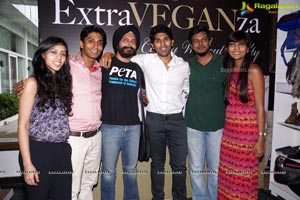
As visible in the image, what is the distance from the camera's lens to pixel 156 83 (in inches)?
107

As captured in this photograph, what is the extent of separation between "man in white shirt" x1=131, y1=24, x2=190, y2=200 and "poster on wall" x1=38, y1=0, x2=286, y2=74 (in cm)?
49

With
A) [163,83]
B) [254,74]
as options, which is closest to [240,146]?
[254,74]

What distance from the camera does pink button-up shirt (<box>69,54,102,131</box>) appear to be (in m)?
2.26

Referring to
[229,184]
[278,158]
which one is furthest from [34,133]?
[278,158]

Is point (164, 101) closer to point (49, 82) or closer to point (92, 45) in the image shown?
point (92, 45)

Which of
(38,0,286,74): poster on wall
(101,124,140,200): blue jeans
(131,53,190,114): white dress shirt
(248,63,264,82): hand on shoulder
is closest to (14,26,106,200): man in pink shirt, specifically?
(101,124,140,200): blue jeans

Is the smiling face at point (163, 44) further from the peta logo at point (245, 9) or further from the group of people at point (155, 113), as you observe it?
the peta logo at point (245, 9)

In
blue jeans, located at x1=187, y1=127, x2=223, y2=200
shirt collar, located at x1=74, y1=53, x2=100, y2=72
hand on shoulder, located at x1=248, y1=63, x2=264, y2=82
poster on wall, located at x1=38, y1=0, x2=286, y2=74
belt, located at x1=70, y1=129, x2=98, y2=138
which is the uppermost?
poster on wall, located at x1=38, y1=0, x2=286, y2=74

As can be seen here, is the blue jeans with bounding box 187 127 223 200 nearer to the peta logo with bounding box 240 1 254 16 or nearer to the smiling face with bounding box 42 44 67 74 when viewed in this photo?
the smiling face with bounding box 42 44 67 74

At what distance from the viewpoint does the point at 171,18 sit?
3.20 meters

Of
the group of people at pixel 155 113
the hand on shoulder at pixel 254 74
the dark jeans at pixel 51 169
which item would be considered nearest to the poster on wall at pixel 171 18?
the group of people at pixel 155 113

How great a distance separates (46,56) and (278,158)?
2895 millimetres

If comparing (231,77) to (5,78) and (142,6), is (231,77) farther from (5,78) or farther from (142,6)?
(5,78)

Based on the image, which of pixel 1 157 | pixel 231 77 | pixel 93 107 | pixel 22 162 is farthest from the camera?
pixel 1 157
